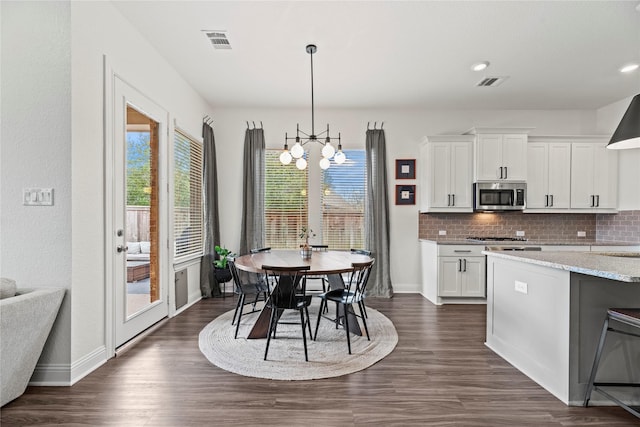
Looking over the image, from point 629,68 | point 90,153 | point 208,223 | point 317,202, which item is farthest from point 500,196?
point 90,153

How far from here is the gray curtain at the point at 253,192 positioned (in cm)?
524

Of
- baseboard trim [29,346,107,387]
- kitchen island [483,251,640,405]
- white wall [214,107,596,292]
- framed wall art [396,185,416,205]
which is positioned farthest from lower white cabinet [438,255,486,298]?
baseboard trim [29,346,107,387]

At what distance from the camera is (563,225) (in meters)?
5.39

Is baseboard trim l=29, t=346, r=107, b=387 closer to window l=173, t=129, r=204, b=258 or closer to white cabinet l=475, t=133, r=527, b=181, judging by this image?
window l=173, t=129, r=204, b=258

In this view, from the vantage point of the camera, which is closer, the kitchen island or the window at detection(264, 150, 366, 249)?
the kitchen island

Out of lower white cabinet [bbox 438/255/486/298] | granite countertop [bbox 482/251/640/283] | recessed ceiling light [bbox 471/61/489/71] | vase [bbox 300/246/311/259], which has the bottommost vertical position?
lower white cabinet [bbox 438/255/486/298]

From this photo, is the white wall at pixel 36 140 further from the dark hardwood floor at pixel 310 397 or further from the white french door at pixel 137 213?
the dark hardwood floor at pixel 310 397

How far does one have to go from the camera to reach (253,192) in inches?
208

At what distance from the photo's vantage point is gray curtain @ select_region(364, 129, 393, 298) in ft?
17.0

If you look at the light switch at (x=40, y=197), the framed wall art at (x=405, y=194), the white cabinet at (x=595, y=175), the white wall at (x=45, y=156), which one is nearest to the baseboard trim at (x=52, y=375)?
the white wall at (x=45, y=156)

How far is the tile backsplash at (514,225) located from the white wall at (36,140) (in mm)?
4762

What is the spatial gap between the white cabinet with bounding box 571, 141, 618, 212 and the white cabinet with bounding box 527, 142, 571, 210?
10cm

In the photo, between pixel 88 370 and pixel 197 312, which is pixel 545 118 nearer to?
pixel 197 312

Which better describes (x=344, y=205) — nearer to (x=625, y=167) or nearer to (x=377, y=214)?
(x=377, y=214)
